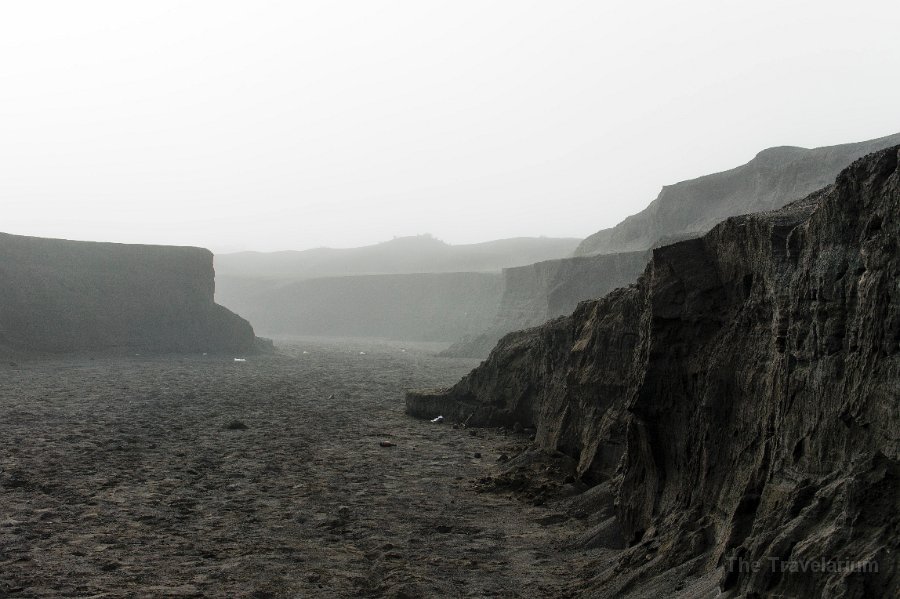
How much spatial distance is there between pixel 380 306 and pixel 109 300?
41.6 metres

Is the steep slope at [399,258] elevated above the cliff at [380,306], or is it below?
above

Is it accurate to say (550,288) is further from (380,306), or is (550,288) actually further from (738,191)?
(380,306)

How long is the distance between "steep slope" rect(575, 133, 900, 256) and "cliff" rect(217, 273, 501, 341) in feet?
68.3

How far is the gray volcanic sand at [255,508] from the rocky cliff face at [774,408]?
141cm

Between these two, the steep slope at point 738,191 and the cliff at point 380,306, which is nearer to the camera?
the steep slope at point 738,191

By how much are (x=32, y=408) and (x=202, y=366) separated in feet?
50.3

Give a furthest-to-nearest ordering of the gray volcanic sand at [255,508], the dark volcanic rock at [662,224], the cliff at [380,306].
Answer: the cliff at [380,306] < the dark volcanic rock at [662,224] < the gray volcanic sand at [255,508]

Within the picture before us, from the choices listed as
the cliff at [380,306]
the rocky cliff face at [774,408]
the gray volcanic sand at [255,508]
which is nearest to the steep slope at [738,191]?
the cliff at [380,306]

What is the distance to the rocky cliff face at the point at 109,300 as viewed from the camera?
1300 inches

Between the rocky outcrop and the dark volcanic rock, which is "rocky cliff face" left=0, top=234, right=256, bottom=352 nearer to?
the rocky outcrop

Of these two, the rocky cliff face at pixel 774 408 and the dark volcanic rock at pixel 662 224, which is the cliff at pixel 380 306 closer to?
the dark volcanic rock at pixel 662 224

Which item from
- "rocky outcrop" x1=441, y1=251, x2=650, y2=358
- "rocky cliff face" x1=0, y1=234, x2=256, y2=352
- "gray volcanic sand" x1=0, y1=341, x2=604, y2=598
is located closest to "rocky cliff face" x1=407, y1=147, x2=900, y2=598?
"gray volcanic sand" x1=0, y1=341, x2=604, y2=598

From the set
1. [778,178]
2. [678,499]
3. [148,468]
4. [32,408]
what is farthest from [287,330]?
Result: [678,499]

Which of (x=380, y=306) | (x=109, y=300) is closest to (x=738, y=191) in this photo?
(x=109, y=300)
